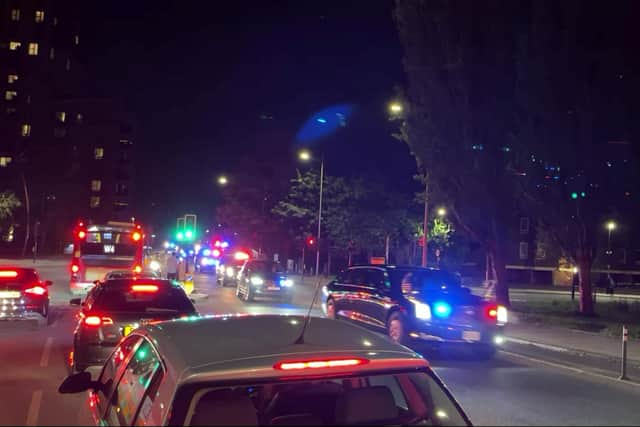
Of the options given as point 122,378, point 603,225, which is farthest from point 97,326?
point 603,225

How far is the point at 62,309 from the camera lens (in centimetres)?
2162

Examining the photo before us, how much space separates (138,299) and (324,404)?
6901 millimetres

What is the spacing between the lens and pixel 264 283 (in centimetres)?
2731

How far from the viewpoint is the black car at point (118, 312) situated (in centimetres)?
927

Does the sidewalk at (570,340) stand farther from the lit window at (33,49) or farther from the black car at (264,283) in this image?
the lit window at (33,49)

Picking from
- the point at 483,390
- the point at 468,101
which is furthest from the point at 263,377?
the point at 468,101

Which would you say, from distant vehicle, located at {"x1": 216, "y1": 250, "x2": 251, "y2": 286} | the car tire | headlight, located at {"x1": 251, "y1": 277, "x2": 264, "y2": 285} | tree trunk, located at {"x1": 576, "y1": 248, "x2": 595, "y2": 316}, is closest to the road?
the car tire

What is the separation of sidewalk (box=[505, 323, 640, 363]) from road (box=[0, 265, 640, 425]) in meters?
2.38

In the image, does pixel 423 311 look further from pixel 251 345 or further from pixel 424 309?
pixel 251 345

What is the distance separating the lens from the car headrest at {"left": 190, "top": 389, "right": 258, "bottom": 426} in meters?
2.92

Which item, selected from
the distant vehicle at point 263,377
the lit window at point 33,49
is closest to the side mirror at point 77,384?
the distant vehicle at point 263,377

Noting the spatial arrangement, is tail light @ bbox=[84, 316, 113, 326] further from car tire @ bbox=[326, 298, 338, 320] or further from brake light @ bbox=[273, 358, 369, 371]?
car tire @ bbox=[326, 298, 338, 320]

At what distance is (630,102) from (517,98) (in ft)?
11.8

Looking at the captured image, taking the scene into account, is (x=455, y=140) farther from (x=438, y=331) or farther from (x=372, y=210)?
(x=372, y=210)
